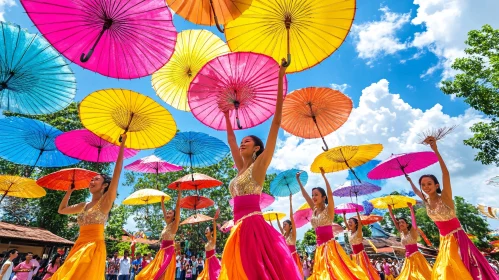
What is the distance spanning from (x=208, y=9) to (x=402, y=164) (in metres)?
6.29

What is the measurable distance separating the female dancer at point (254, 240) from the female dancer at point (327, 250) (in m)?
3.43

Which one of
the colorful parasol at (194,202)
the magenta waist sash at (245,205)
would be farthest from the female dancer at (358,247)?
the magenta waist sash at (245,205)

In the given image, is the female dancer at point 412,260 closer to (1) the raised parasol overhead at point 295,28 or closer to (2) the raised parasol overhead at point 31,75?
(1) the raised parasol overhead at point 295,28

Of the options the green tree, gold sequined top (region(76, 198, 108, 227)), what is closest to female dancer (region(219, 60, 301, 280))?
gold sequined top (region(76, 198, 108, 227))

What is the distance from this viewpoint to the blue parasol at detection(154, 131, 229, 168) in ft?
28.7

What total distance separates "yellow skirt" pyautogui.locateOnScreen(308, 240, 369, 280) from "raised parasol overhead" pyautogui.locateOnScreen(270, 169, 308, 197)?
5.37m

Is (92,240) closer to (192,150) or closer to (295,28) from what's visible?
(295,28)

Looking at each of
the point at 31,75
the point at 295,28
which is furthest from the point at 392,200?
the point at 31,75

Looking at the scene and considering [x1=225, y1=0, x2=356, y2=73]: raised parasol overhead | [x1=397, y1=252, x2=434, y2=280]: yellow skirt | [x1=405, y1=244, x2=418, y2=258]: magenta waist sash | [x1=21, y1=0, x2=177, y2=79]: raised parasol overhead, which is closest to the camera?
[x1=21, y1=0, x2=177, y2=79]: raised parasol overhead

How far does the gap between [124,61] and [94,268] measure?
117 inches

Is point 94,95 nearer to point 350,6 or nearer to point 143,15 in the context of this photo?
point 143,15

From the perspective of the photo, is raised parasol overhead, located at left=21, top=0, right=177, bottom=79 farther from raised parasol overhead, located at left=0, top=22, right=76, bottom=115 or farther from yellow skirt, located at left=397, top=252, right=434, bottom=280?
yellow skirt, located at left=397, top=252, right=434, bottom=280

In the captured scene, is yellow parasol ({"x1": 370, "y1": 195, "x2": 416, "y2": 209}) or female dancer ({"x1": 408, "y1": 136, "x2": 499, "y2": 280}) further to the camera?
yellow parasol ({"x1": 370, "y1": 195, "x2": 416, "y2": 209})

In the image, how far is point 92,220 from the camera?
4.18 metres
